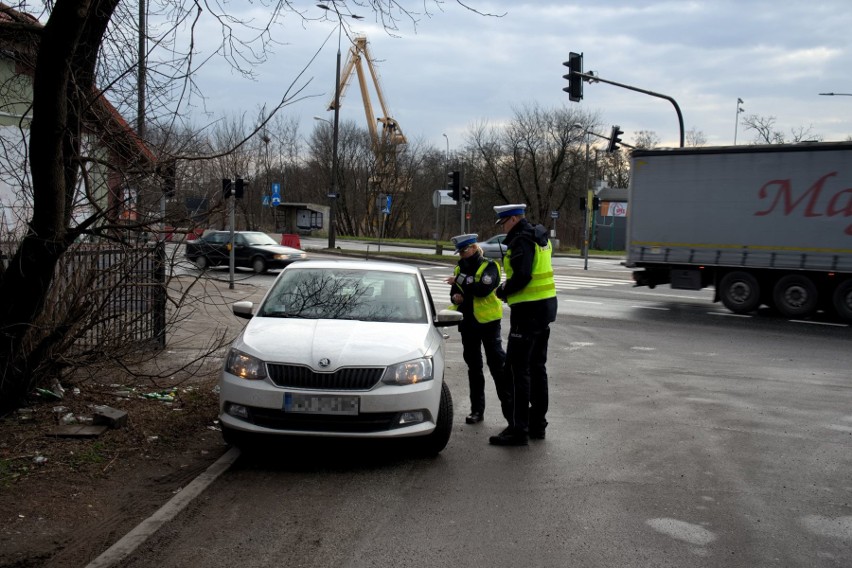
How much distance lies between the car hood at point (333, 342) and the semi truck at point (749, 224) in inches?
484

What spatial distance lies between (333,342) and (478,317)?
5.49 ft

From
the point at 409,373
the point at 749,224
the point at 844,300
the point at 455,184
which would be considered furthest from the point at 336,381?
the point at 455,184

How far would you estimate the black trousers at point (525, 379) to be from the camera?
633 cm

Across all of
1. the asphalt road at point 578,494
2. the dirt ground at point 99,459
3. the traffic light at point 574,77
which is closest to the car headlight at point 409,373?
the asphalt road at point 578,494

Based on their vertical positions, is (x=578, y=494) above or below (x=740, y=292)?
below

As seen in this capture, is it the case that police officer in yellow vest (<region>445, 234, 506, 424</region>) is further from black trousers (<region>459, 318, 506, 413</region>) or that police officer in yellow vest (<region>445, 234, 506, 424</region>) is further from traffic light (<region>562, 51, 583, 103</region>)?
traffic light (<region>562, 51, 583, 103</region>)

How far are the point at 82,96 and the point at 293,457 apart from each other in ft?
10.5

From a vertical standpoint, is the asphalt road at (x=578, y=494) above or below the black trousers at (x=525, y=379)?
below

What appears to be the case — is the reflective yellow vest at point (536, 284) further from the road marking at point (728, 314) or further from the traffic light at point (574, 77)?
the traffic light at point (574, 77)

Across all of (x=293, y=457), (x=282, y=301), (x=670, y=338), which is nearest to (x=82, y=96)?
(x=282, y=301)

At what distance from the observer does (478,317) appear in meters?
6.97

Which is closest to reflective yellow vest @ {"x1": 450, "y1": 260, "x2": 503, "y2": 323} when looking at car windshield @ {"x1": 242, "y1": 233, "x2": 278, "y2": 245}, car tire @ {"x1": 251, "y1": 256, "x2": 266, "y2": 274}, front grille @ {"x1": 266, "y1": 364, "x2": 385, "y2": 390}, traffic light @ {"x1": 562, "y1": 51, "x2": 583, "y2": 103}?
front grille @ {"x1": 266, "y1": 364, "x2": 385, "y2": 390}

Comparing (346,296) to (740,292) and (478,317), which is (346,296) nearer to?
(478,317)

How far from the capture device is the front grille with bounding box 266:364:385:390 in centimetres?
543
